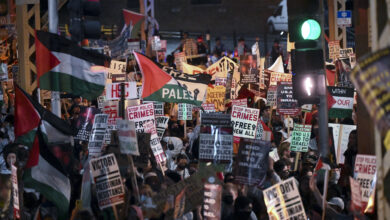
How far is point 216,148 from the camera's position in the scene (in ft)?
33.3

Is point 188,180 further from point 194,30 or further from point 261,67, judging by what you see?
point 194,30

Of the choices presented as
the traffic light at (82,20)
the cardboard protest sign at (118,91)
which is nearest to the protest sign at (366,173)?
the traffic light at (82,20)

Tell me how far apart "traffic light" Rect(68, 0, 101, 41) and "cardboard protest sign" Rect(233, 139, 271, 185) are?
351 centimetres

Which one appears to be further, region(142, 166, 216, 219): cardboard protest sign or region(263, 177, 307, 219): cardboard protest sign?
region(142, 166, 216, 219): cardboard protest sign

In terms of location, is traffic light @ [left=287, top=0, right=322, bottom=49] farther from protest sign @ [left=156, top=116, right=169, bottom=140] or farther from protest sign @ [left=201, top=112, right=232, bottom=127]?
protest sign @ [left=156, top=116, right=169, bottom=140]

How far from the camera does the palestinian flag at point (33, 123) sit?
10.2 meters

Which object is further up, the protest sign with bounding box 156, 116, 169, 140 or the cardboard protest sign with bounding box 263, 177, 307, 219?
the protest sign with bounding box 156, 116, 169, 140

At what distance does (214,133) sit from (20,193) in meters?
3.01

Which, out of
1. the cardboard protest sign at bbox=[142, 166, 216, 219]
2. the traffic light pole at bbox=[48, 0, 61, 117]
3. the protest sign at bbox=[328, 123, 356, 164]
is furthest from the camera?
the protest sign at bbox=[328, 123, 356, 164]

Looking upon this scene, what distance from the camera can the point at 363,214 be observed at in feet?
26.0

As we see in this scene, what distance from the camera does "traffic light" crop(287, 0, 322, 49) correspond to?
9.41 meters

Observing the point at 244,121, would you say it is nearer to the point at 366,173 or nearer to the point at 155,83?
the point at 155,83

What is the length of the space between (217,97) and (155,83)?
4.75m

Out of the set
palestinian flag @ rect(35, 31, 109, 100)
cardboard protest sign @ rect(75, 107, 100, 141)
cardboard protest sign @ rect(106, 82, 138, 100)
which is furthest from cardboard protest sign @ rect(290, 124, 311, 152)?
cardboard protest sign @ rect(75, 107, 100, 141)
